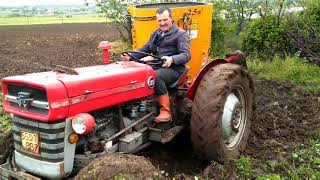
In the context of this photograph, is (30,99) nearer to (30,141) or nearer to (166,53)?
(30,141)

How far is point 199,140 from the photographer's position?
5047 mm

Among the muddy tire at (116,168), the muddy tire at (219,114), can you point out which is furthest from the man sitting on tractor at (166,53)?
the muddy tire at (116,168)

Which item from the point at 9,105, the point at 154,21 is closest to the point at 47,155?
the point at 9,105

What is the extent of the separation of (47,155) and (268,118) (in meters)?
3.93

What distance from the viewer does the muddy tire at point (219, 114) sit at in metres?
4.96

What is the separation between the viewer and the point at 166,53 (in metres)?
5.66

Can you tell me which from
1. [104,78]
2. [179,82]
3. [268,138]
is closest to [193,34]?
[179,82]

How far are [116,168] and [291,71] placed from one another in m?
6.97

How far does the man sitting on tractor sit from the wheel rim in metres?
0.66

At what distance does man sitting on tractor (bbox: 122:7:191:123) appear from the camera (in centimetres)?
521

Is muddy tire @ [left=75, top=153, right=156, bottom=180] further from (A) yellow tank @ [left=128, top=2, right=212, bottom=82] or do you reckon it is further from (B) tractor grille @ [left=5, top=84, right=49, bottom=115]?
(A) yellow tank @ [left=128, top=2, right=212, bottom=82]

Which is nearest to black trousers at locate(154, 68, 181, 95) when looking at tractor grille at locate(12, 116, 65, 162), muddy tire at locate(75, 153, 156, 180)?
muddy tire at locate(75, 153, 156, 180)

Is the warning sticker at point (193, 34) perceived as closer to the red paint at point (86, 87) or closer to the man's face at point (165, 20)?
the man's face at point (165, 20)

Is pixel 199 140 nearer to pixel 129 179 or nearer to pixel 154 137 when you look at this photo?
pixel 154 137
